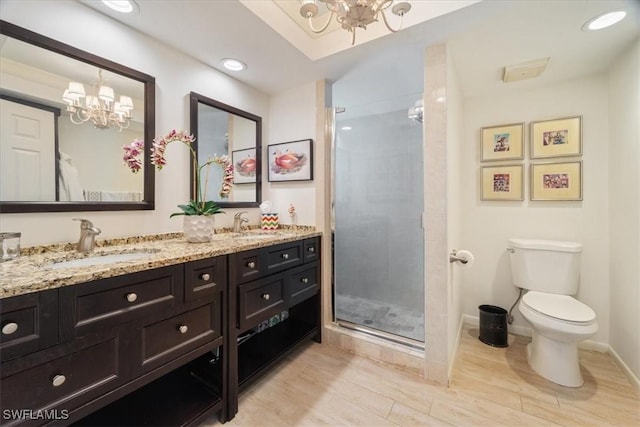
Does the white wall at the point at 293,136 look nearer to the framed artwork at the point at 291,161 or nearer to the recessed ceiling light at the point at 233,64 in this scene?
the framed artwork at the point at 291,161

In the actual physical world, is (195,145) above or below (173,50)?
below

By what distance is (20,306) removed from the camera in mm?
743

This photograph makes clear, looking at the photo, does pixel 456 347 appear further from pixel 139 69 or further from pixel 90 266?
pixel 139 69

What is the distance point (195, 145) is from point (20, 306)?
1300 millimetres

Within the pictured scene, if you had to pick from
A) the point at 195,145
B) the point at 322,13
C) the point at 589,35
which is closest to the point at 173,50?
the point at 195,145

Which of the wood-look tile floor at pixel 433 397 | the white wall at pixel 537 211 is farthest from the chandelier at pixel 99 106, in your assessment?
the white wall at pixel 537 211

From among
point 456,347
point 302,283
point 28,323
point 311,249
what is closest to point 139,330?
point 28,323

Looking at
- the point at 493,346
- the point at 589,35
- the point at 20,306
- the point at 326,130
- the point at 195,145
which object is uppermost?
the point at 589,35

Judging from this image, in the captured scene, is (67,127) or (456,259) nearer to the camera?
(67,127)

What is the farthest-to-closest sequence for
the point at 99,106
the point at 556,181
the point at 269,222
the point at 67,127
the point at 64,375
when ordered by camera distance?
the point at 269,222
the point at 556,181
the point at 99,106
the point at 67,127
the point at 64,375

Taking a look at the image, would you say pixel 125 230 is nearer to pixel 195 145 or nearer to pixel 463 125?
pixel 195 145

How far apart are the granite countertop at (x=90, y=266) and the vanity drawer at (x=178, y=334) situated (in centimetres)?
26

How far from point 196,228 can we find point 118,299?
0.63 meters

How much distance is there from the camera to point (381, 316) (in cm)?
240
